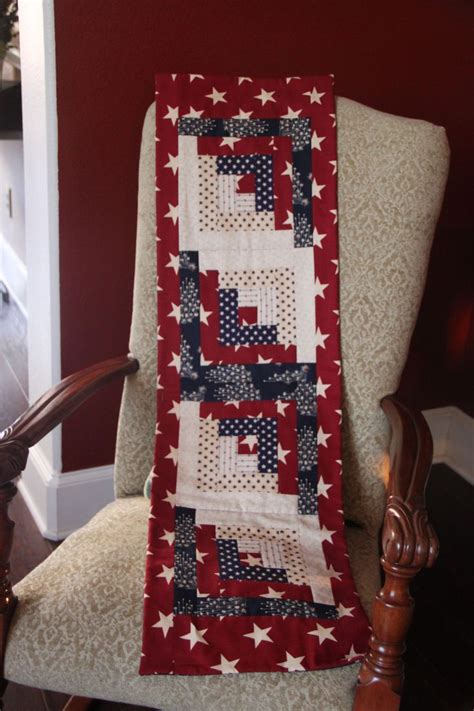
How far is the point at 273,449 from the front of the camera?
1.43 meters

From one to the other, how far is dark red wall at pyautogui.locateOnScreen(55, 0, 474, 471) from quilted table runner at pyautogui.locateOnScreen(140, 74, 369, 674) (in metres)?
0.27

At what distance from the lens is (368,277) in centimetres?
139

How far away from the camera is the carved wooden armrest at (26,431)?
1.05 m

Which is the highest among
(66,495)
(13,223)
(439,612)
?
(13,223)

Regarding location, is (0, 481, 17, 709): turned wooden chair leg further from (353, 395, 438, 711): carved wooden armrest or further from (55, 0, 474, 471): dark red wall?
(55, 0, 474, 471): dark red wall

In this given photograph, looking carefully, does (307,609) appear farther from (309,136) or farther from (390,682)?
(309,136)

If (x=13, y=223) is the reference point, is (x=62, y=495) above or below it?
below

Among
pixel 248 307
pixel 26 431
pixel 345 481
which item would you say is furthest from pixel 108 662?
pixel 248 307

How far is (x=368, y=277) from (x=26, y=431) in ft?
2.09

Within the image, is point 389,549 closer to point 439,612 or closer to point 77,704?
point 77,704

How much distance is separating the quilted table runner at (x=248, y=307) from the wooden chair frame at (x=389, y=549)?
0.84 ft

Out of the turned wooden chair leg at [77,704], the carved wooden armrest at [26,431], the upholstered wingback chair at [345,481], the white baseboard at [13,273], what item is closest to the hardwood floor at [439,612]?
the turned wooden chair leg at [77,704]

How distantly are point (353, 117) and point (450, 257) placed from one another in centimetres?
92

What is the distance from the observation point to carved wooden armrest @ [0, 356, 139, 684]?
105 cm
